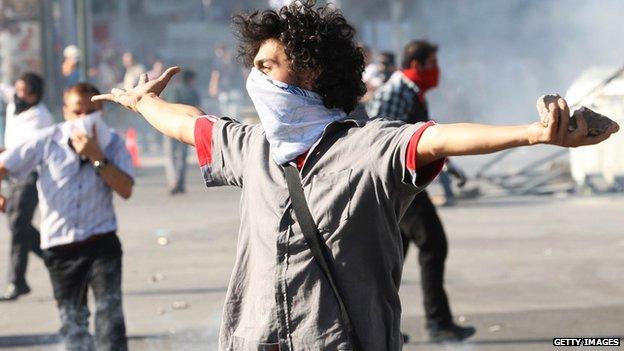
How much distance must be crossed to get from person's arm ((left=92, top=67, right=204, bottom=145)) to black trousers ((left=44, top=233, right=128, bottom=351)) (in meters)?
2.24

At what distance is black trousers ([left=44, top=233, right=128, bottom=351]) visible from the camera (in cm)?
639

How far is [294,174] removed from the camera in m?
3.48

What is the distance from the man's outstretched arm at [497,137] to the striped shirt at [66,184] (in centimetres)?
350

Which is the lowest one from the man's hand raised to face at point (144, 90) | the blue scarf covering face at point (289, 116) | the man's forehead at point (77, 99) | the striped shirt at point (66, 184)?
the striped shirt at point (66, 184)

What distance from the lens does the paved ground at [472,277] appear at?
7.85m

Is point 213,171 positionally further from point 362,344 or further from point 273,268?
point 362,344

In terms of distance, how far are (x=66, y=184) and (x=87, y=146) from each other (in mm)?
279

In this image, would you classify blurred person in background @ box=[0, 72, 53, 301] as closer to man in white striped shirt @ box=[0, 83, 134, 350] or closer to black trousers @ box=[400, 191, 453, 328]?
man in white striped shirt @ box=[0, 83, 134, 350]

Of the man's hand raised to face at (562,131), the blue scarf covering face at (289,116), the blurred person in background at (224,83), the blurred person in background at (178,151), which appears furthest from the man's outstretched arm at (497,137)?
the blurred person in background at (224,83)

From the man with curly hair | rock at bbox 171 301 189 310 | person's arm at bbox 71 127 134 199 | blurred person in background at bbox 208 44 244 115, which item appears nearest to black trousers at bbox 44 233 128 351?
person's arm at bbox 71 127 134 199

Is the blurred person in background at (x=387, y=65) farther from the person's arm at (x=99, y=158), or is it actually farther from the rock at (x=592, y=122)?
the rock at (x=592, y=122)

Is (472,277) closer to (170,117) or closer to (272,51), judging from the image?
(170,117)

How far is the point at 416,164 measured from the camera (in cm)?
329

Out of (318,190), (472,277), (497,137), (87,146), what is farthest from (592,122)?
(472,277)
